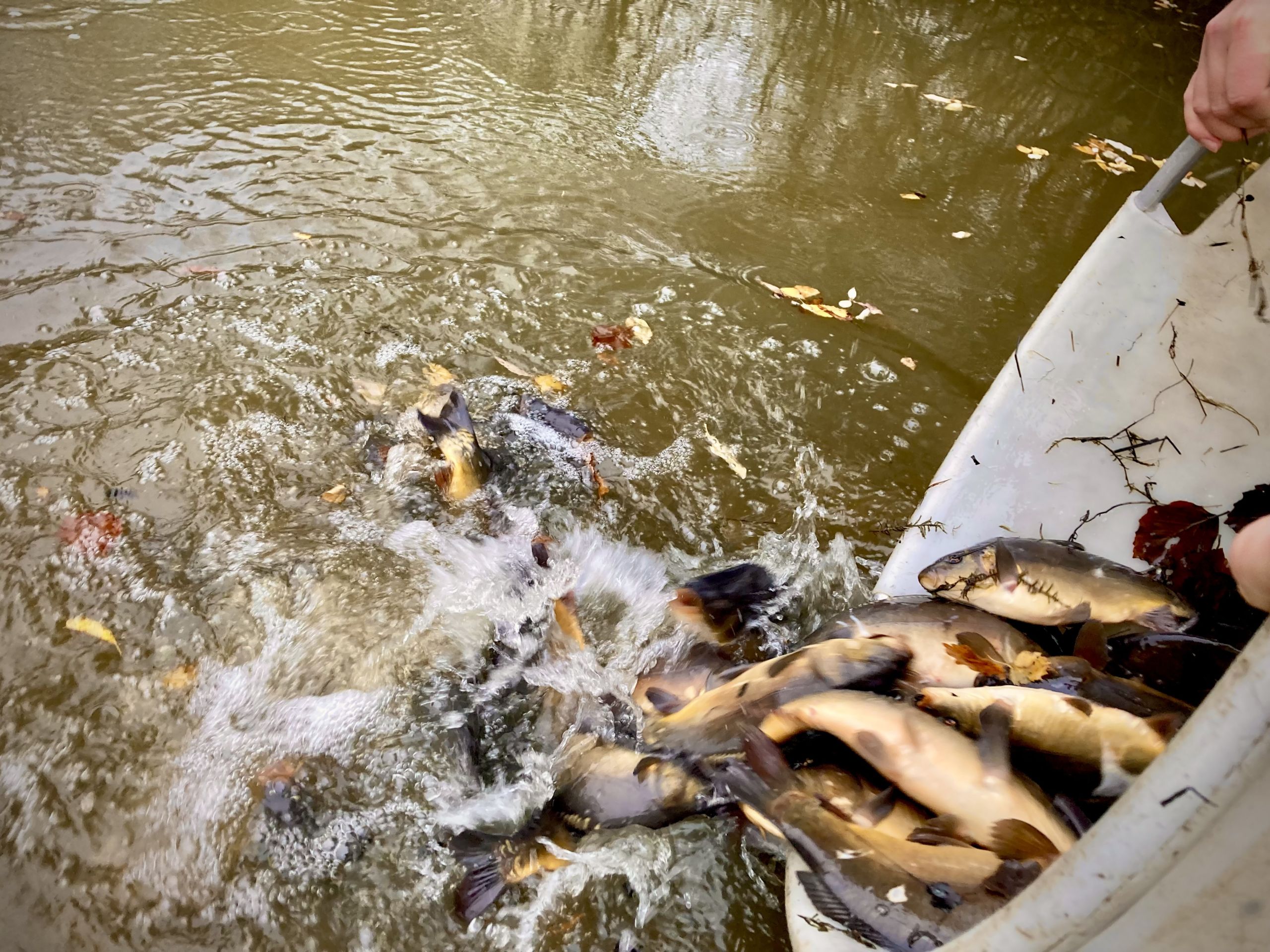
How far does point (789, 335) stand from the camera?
421cm

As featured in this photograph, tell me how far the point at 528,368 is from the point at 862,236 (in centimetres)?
251

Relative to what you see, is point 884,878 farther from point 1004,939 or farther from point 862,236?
point 862,236

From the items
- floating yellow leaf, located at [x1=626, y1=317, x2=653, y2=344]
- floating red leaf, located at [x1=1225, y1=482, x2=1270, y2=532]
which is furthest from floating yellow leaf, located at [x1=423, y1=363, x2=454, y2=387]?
floating red leaf, located at [x1=1225, y1=482, x2=1270, y2=532]

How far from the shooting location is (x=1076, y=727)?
2.00 metres

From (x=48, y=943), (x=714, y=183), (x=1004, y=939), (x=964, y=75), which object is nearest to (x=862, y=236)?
(x=714, y=183)

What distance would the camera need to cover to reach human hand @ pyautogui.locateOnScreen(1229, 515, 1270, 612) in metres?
1.61

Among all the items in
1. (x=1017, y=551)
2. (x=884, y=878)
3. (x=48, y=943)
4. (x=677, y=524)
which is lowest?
(x=48, y=943)

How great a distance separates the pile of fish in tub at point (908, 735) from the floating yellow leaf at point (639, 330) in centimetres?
164

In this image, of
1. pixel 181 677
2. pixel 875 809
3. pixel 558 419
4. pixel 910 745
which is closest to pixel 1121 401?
pixel 910 745

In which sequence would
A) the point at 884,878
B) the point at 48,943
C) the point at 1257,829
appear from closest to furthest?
the point at 1257,829
the point at 884,878
the point at 48,943

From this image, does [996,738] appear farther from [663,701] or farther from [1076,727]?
[663,701]

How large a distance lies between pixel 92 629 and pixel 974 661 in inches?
112

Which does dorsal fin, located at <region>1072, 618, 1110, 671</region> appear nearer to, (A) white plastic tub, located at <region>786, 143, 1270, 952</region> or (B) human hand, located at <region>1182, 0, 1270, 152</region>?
(A) white plastic tub, located at <region>786, 143, 1270, 952</region>

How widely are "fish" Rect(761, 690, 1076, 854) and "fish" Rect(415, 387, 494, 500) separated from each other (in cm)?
163
